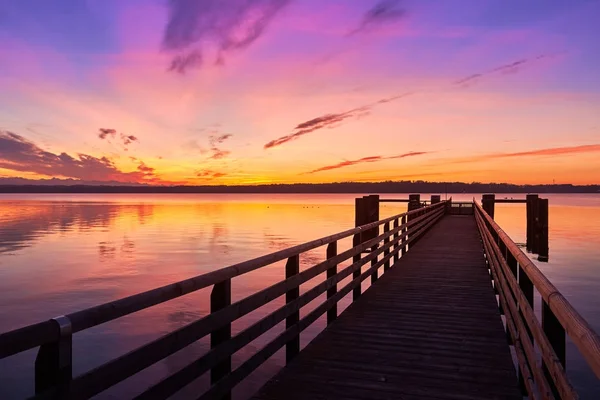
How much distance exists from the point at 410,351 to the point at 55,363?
15.2ft

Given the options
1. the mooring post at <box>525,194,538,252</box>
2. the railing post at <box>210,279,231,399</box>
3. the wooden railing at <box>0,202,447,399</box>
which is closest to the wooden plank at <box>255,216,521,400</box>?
the wooden railing at <box>0,202,447,399</box>

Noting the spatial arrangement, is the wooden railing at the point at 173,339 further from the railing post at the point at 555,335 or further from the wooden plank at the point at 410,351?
the railing post at the point at 555,335

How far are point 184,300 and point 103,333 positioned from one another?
13.5 feet

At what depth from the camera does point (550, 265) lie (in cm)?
2686

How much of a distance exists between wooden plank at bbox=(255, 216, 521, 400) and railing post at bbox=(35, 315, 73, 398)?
2516 mm

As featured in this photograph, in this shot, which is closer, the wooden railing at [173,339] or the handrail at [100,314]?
the handrail at [100,314]

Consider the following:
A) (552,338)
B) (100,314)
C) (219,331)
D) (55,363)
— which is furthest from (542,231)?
(55,363)

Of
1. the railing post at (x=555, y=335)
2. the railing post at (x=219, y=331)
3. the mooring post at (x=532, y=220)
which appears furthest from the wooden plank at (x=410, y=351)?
the mooring post at (x=532, y=220)

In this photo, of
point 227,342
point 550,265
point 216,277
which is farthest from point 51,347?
point 550,265

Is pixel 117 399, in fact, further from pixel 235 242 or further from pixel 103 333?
pixel 235 242

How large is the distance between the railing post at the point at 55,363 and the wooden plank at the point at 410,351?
252 centimetres

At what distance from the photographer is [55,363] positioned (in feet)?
8.36

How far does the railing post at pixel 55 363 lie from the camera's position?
2.51m

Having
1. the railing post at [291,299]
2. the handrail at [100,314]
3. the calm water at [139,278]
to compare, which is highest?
the handrail at [100,314]
